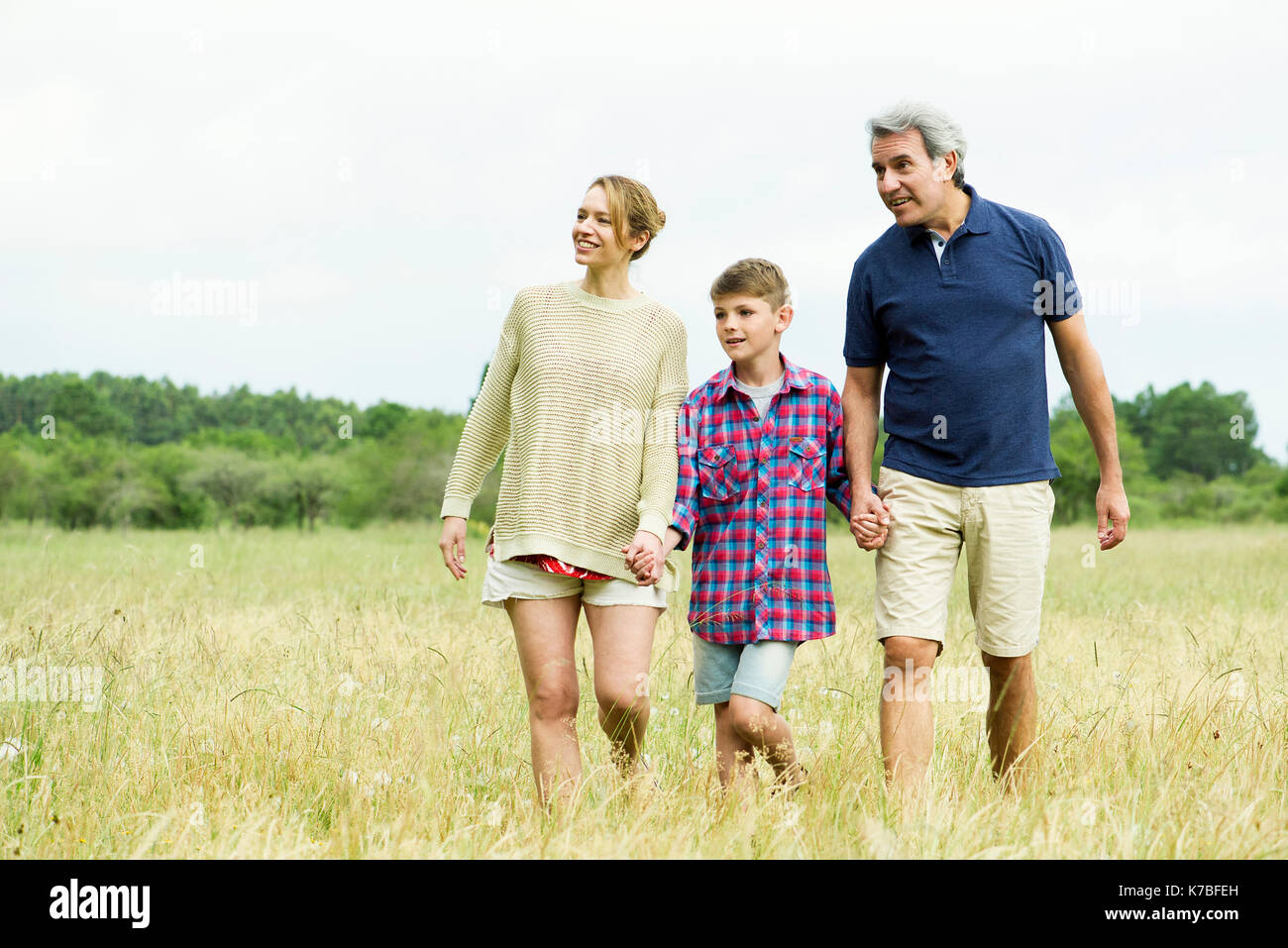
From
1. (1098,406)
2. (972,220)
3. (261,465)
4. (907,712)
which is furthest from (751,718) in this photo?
(261,465)

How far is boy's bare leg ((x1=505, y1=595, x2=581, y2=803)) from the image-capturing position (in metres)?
3.45

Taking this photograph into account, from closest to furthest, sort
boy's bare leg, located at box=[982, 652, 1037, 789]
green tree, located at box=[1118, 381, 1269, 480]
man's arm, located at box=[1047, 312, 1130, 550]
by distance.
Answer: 1. man's arm, located at box=[1047, 312, 1130, 550]
2. boy's bare leg, located at box=[982, 652, 1037, 789]
3. green tree, located at box=[1118, 381, 1269, 480]

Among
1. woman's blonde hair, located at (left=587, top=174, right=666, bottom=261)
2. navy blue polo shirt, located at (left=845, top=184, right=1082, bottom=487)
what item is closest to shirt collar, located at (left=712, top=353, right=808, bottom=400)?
navy blue polo shirt, located at (left=845, top=184, right=1082, bottom=487)

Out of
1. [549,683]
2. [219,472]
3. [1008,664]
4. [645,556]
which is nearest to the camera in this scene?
[645,556]

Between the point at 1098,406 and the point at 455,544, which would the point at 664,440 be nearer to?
the point at 455,544

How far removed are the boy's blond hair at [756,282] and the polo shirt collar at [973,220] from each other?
44 cm

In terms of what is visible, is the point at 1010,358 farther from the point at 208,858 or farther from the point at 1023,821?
the point at 208,858

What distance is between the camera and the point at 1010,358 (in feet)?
11.6

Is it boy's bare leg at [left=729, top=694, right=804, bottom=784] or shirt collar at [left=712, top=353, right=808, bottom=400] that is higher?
shirt collar at [left=712, top=353, right=808, bottom=400]

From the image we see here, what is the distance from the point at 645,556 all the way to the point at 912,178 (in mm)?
1468

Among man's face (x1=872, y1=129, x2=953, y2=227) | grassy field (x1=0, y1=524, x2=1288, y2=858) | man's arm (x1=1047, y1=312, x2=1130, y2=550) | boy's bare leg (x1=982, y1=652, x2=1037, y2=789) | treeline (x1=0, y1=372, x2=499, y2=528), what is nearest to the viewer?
grassy field (x1=0, y1=524, x2=1288, y2=858)

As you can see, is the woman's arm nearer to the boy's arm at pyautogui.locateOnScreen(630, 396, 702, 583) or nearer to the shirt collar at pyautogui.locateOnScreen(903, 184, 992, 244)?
the boy's arm at pyautogui.locateOnScreen(630, 396, 702, 583)

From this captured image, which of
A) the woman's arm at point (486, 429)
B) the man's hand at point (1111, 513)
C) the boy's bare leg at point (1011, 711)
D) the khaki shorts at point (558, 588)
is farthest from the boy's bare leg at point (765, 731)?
the man's hand at point (1111, 513)

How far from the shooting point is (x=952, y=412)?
3564 mm
